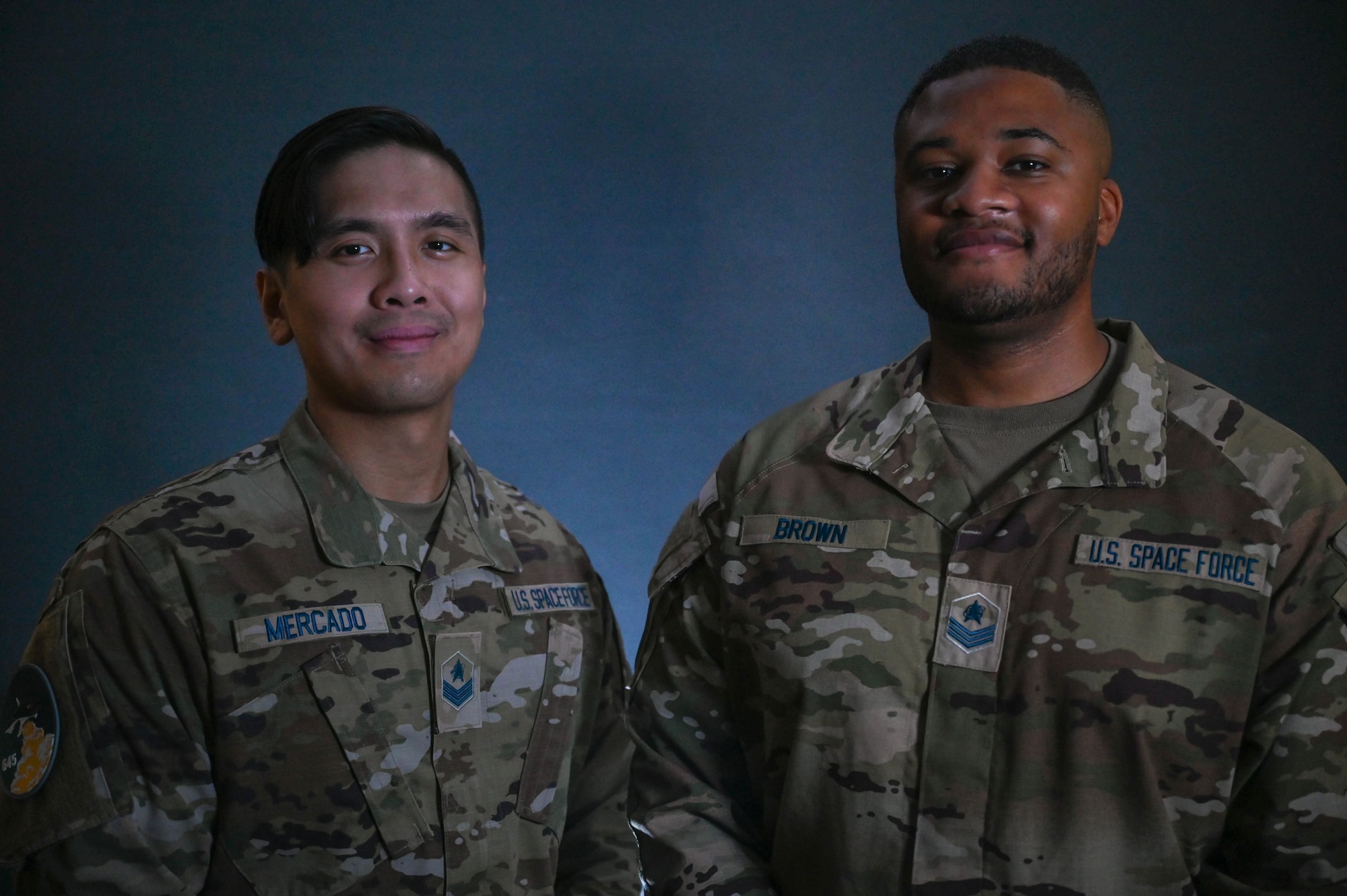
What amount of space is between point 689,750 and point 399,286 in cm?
90

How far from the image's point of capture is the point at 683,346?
3012 mm

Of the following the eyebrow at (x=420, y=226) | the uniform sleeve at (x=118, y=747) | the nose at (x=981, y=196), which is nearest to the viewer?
the uniform sleeve at (x=118, y=747)

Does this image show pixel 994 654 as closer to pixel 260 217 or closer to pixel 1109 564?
pixel 1109 564

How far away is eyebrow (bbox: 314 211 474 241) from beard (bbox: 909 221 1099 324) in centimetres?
84

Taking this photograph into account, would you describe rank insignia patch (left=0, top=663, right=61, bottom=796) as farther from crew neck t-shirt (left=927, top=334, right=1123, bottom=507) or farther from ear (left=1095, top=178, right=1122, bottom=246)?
ear (left=1095, top=178, right=1122, bottom=246)

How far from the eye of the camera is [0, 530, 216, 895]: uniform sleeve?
1612mm

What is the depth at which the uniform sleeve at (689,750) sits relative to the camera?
1758mm

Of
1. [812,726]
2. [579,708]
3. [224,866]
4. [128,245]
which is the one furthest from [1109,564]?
[128,245]

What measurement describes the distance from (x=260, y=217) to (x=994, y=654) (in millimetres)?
1462

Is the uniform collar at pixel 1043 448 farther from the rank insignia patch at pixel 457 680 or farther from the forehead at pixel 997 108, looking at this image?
the rank insignia patch at pixel 457 680

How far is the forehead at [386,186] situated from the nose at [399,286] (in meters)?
0.09

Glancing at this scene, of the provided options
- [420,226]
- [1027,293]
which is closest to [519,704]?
[420,226]

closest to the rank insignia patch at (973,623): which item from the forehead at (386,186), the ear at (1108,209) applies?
the ear at (1108,209)

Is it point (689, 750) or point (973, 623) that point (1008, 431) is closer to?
point (973, 623)
